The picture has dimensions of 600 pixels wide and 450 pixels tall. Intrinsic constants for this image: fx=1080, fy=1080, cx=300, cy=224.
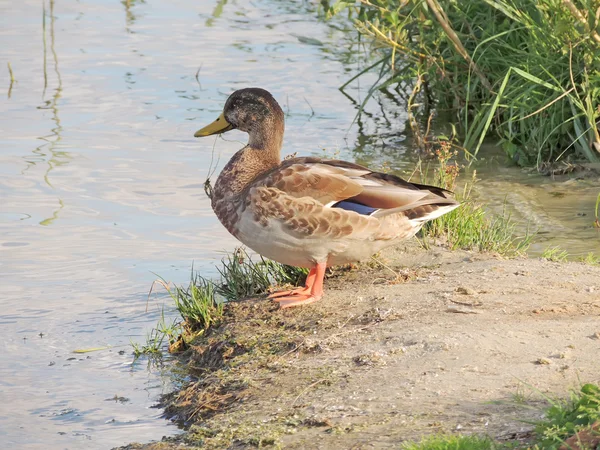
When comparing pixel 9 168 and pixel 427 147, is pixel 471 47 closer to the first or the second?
pixel 427 147

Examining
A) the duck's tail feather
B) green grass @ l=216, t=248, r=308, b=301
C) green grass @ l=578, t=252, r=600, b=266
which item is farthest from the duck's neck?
green grass @ l=578, t=252, r=600, b=266

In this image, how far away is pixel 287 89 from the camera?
11.2 m

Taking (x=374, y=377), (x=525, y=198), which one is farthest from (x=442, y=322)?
(x=525, y=198)

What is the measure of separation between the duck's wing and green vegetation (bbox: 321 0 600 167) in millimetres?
2351

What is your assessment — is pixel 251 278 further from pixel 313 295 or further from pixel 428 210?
pixel 428 210

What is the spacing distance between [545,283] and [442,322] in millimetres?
788

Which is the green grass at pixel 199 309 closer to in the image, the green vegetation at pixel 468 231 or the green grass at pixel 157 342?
the green grass at pixel 157 342

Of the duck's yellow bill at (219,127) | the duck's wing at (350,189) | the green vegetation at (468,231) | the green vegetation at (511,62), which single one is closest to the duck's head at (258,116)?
the duck's yellow bill at (219,127)

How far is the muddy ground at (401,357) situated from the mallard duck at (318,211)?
27 centimetres

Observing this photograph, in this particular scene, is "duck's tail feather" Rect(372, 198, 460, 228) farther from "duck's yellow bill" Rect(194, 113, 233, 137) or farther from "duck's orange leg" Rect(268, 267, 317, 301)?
"duck's yellow bill" Rect(194, 113, 233, 137)

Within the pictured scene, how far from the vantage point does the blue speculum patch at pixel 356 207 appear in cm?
546

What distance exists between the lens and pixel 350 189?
5.52 m

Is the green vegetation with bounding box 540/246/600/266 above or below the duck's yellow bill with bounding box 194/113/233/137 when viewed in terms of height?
below

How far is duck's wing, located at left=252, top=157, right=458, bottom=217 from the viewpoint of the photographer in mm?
5469
